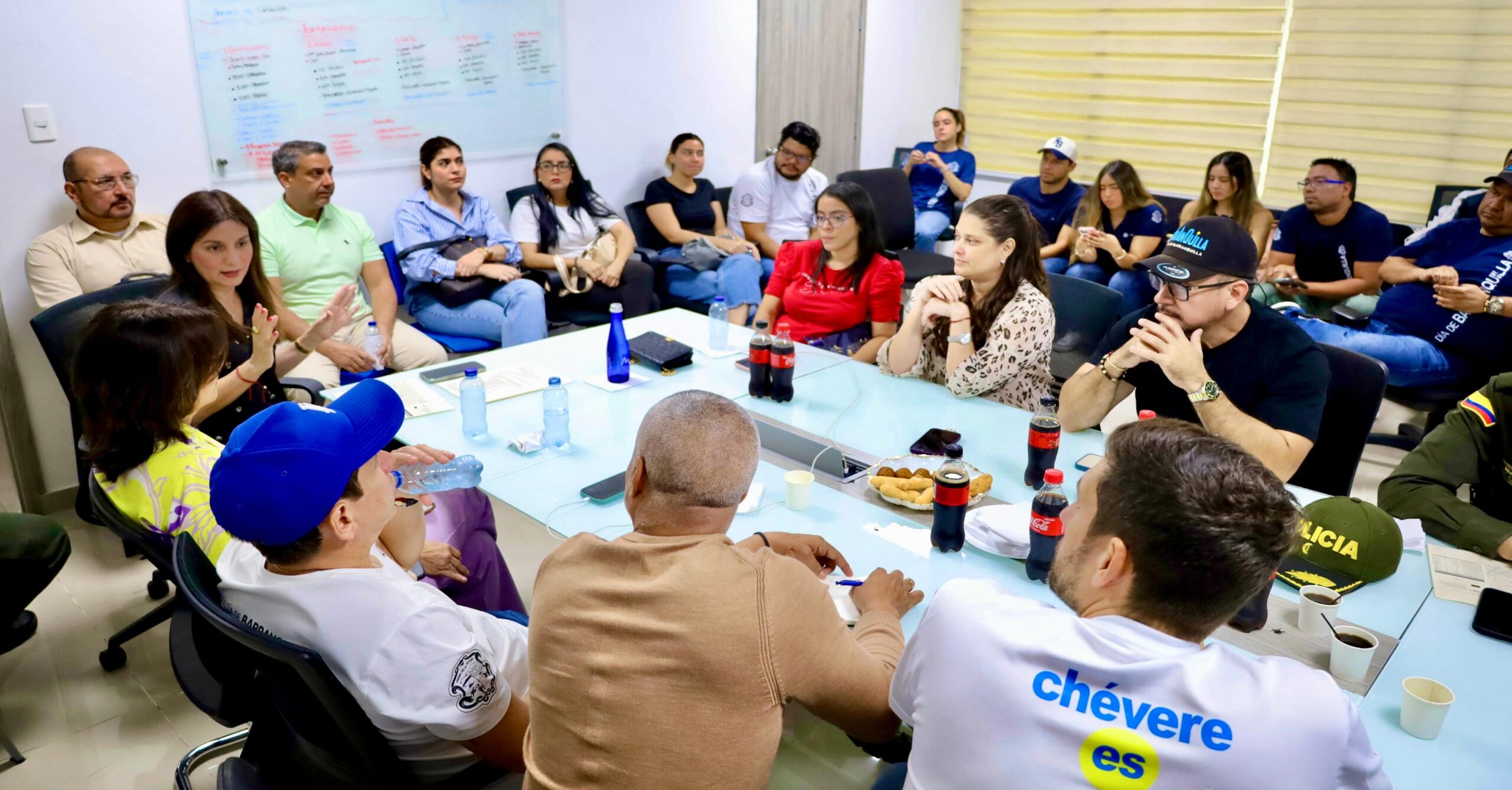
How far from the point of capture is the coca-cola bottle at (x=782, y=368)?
2.87m

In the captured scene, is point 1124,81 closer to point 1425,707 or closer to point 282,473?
point 1425,707

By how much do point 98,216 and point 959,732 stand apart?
12.4 feet

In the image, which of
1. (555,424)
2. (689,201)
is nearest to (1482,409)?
(555,424)

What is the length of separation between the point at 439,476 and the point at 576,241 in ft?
9.51

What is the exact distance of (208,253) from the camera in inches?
120

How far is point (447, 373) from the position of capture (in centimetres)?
314

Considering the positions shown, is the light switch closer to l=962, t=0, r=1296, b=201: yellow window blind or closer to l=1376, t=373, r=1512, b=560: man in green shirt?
l=1376, t=373, r=1512, b=560: man in green shirt

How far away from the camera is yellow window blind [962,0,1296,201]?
6.30 m

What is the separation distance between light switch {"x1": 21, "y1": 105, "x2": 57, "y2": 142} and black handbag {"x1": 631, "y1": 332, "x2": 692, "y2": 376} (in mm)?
2355

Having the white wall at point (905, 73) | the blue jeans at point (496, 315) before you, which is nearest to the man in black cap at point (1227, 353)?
the blue jeans at point (496, 315)

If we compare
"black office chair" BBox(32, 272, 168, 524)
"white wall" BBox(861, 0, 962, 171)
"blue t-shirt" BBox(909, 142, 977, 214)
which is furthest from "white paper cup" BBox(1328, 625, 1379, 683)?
"white wall" BBox(861, 0, 962, 171)

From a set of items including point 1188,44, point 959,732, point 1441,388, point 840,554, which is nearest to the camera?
point 959,732

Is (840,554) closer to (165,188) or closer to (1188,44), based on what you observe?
(165,188)

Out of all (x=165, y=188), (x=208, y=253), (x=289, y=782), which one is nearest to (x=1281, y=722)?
(x=289, y=782)
